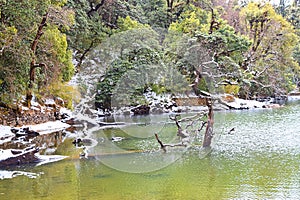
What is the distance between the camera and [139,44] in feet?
79.3

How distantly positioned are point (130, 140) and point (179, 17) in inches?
748

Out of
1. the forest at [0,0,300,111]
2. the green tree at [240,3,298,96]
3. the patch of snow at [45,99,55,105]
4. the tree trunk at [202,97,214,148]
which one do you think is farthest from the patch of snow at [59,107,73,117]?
the green tree at [240,3,298,96]

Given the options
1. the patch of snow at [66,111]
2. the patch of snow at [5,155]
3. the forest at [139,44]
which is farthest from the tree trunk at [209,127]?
the patch of snow at [66,111]

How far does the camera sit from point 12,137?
49.5ft

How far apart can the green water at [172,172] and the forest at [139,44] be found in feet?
8.85

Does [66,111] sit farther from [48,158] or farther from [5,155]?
[5,155]

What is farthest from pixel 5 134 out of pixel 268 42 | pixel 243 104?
pixel 268 42

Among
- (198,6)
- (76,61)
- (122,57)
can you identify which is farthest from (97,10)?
(198,6)

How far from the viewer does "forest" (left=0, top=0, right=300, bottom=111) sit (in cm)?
1463

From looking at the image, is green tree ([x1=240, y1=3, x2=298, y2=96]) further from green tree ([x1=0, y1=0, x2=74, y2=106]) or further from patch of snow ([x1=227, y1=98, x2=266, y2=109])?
green tree ([x1=0, y1=0, x2=74, y2=106])

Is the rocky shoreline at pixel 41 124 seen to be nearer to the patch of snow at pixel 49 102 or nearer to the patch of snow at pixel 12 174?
the patch of snow at pixel 49 102

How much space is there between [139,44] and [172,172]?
15392 millimetres

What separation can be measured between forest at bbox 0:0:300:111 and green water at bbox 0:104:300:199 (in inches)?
106

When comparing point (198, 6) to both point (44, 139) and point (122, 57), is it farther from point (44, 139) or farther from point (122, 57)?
point (44, 139)
